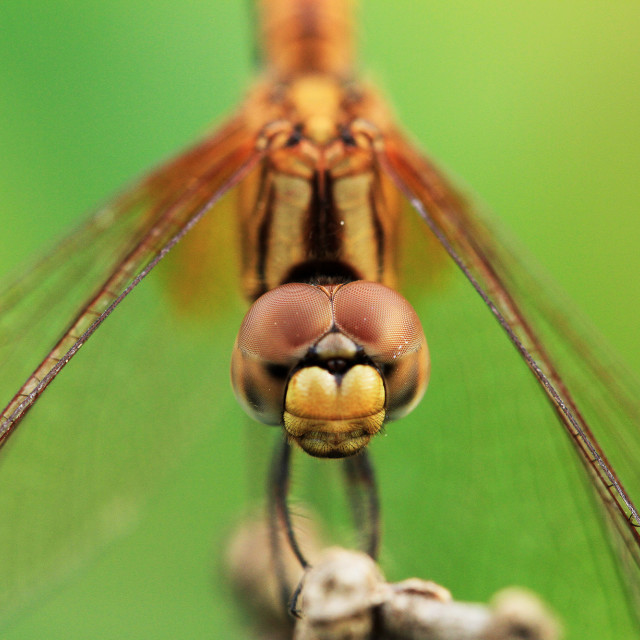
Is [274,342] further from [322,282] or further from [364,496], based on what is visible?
[364,496]

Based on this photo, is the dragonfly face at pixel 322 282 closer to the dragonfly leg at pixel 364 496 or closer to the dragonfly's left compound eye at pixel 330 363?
the dragonfly's left compound eye at pixel 330 363

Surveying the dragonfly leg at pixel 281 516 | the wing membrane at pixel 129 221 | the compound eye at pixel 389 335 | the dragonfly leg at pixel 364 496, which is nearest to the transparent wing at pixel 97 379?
the wing membrane at pixel 129 221

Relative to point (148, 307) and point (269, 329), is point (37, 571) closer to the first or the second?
point (148, 307)

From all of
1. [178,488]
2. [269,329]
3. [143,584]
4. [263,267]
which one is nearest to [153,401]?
[178,488]

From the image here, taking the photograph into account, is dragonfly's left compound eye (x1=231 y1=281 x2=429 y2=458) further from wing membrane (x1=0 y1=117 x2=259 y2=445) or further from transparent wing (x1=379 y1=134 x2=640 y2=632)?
wing membrane (x1=0 y1=117 x2=259 y2=445)

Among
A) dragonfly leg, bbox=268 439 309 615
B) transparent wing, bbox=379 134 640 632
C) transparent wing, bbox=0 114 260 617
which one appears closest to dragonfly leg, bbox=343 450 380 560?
dragonfly leg, bbox=268 439 309 615

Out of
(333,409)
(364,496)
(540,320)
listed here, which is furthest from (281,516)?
(540,320)
